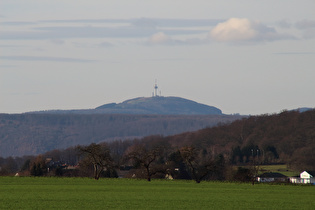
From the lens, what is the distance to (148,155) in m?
106

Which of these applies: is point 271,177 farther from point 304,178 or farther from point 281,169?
point 281,169

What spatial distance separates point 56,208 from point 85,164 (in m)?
57.1

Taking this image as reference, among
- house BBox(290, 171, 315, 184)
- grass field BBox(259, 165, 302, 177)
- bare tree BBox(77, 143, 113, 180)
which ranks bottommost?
house BBox(290, 171, 315, 184)

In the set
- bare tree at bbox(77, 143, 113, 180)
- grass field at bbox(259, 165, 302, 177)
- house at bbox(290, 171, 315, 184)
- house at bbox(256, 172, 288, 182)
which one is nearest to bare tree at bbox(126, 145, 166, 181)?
bare tree at bbox(77, 143, 113, 180)

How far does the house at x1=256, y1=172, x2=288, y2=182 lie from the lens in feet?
464

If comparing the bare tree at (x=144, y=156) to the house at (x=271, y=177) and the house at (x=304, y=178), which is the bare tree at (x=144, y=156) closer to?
the house at (x=271, y=177)

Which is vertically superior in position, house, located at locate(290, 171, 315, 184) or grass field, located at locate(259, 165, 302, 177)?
grass field, located at locate(259, 165, 302, 177)

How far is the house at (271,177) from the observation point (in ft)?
464

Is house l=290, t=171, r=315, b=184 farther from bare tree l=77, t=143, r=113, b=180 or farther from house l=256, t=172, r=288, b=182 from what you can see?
bare tree l=77, t=143, r=113, b=180

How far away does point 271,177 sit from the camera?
15462cm

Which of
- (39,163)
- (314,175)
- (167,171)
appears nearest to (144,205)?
(167,171)

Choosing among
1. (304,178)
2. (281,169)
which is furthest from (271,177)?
(281,169)

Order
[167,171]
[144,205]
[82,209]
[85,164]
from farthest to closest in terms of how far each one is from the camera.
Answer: [167,171] < [85,164] < [144,205] < [82,209]

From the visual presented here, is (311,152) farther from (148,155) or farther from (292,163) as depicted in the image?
(148,155)
